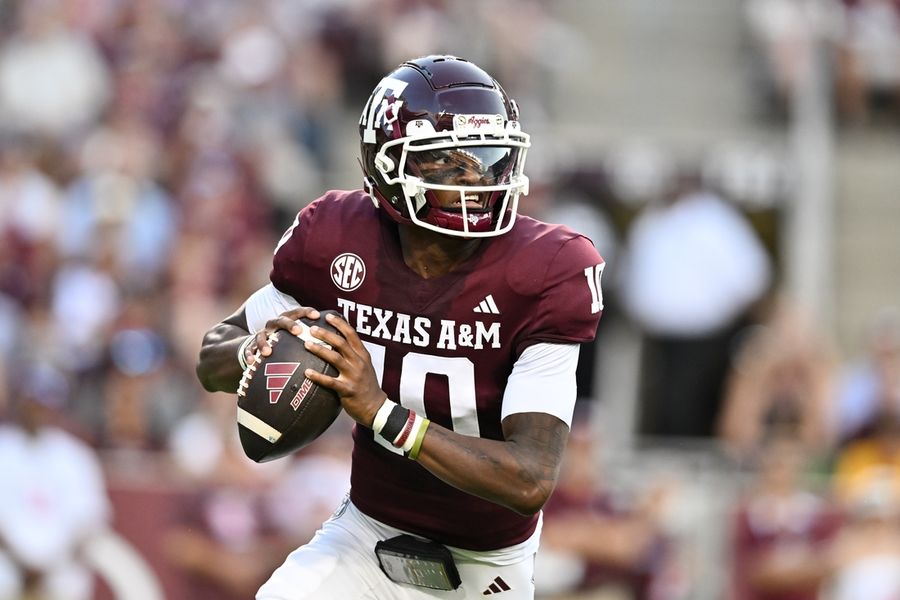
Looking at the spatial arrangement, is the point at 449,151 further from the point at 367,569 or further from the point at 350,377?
the point at 367,569

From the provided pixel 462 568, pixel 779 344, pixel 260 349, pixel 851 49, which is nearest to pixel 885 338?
pixel 779 344

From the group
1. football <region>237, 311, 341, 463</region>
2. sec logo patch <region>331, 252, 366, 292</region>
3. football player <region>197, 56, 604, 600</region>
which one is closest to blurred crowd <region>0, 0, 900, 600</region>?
football player <region>197, 56, 604, 600</region>

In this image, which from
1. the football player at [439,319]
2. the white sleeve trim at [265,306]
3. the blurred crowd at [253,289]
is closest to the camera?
the football player at [439,319]

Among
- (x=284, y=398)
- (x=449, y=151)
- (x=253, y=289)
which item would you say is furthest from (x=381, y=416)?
(x=253, y=289)

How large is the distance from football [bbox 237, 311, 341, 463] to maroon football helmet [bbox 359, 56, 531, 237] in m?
0.42

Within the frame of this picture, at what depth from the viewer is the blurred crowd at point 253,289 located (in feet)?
24.7

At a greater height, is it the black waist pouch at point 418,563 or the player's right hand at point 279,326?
the player's right hand at point 279,326

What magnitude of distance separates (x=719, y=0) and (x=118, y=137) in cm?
482

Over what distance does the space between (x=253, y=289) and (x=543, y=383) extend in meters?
5.05

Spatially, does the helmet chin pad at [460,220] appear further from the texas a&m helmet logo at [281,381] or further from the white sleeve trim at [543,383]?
the texas a&m helmet logo at [281,381]

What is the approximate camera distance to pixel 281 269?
170 inches

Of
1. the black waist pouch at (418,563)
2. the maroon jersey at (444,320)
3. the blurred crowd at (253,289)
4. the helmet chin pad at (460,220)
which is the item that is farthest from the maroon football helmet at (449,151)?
the blurred crowd at (253,289)

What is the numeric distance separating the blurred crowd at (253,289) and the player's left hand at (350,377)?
3790 mm

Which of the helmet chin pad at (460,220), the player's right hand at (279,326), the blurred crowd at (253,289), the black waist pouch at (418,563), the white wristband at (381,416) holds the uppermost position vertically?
the helmet chin pad at (460,220)
